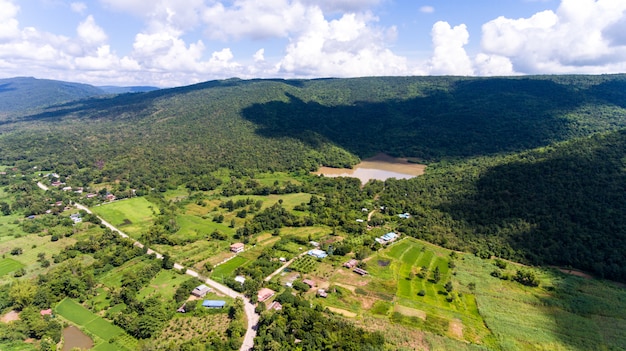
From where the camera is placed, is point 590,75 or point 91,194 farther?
point 590,75

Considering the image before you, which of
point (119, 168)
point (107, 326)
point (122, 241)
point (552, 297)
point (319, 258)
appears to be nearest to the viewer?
point (107, 326)

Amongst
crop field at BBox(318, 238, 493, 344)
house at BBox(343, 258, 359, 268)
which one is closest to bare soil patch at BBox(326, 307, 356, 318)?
crop field at BBox(318, 238, 493, 344)

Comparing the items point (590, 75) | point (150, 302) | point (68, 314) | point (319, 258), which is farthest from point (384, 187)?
point (590, 75)

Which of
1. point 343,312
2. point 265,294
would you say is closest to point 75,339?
point 265,294

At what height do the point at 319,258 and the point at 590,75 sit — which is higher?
the point at 590,75

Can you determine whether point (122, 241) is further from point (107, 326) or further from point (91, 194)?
point (91, 194)

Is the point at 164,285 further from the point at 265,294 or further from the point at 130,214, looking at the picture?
the point at 130,214
